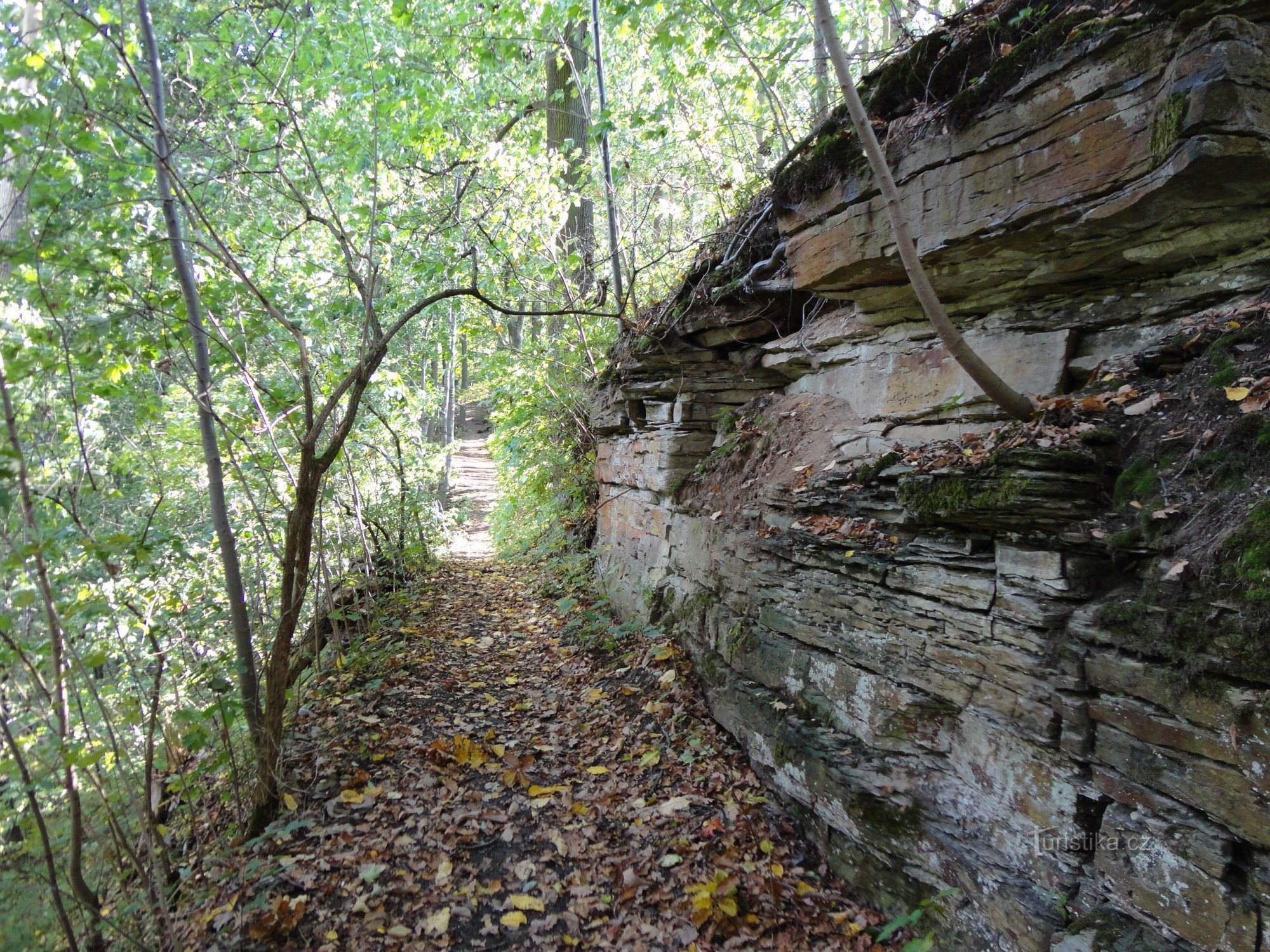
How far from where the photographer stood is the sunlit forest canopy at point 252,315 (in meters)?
3.23

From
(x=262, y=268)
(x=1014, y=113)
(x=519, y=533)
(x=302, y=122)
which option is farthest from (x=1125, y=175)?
(x=519, y=533)

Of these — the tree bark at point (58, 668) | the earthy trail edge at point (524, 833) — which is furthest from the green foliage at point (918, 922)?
the tree bark at point (58, 668)

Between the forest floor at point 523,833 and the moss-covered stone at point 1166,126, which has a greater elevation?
the moss-covered stone at point 1166,126

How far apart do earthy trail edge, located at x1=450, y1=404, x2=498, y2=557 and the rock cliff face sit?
10488mm

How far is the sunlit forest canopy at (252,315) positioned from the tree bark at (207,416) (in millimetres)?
24

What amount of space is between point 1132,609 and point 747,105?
7.38 metres

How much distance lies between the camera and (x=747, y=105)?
7.85 metres

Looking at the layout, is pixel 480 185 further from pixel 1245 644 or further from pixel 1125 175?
pixel 1245 644

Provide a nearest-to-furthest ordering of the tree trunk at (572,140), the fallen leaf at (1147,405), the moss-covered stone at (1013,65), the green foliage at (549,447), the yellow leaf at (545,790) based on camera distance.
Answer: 1. the fallen leaf at (1147,405)
2. the moss-covered stone at (1013,65)
3. the yellow leaf at (545,790)
4. the tree trunk at (572,140)
5. the green foliage at (549,447)

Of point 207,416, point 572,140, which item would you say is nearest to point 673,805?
point 207,416

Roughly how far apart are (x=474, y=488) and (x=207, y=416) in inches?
823

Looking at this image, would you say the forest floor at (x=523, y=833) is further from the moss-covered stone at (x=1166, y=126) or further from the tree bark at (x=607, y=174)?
the tree bark at (x=607, y=174)

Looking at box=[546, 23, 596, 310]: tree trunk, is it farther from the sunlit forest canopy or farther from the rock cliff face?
the rock cliff face

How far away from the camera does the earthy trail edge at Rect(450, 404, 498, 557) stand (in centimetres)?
1543
